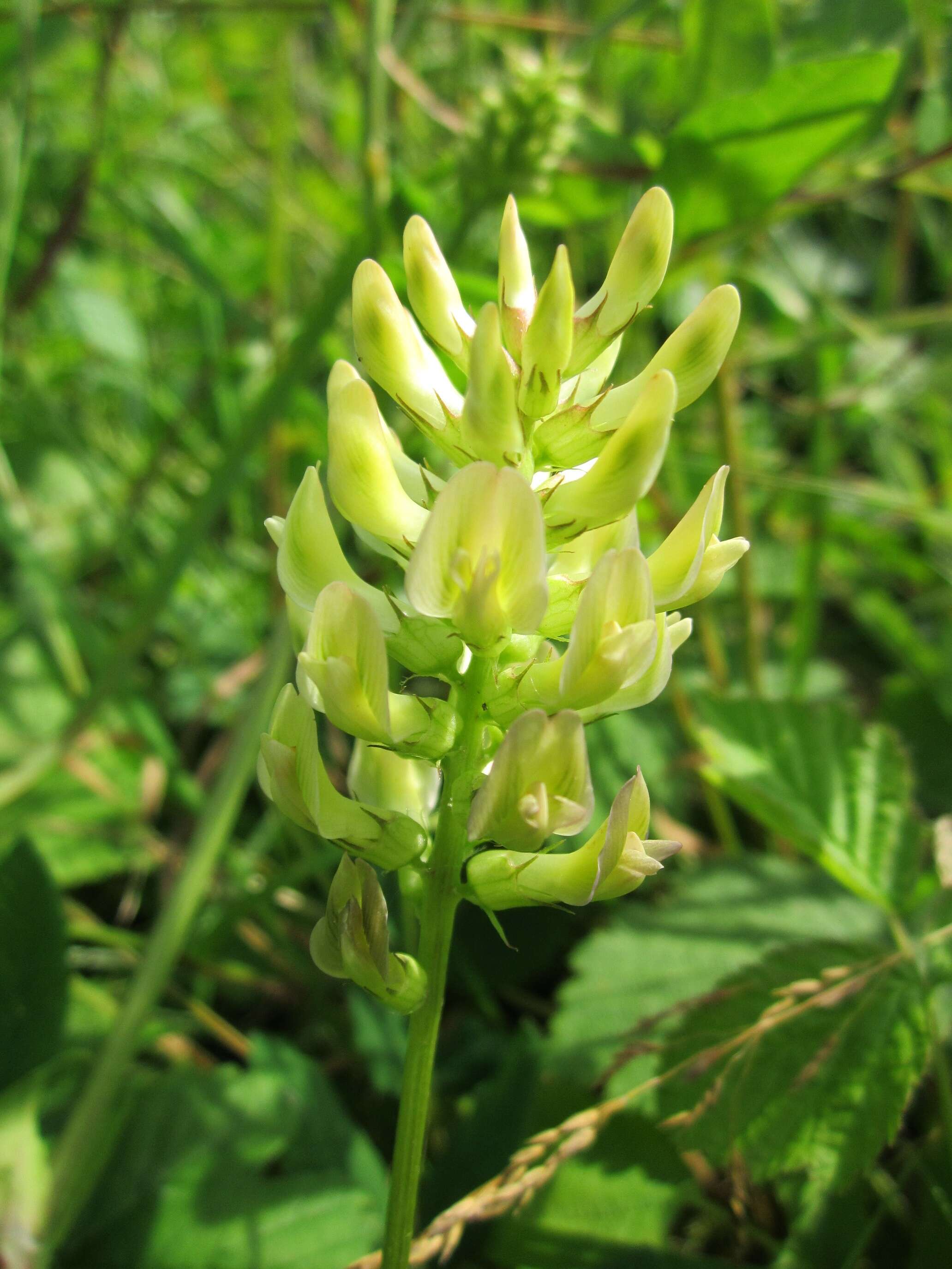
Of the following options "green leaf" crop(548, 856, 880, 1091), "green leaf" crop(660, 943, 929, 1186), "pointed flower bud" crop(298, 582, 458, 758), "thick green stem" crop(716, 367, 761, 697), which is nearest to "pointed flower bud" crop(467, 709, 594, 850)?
"pointed flower bud" crop(298, 582, 458, 758)

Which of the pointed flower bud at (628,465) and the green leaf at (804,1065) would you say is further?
the green leaf at (804,1065)

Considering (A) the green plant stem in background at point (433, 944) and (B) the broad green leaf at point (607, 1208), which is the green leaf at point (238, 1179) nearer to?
(B) the broad green leaf at point (607, 1208)

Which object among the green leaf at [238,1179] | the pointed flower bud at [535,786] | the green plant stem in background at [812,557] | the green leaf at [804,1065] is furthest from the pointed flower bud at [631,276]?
the green plant stem in background at [812,557]

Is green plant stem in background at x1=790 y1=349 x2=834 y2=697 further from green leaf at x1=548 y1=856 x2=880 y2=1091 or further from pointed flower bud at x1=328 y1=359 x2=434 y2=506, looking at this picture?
pointed flower bud at x1=328 y1=359 x2=434 y2=506

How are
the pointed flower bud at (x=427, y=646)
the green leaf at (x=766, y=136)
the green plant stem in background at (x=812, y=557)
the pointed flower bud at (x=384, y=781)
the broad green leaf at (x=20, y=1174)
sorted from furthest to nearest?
1. the green plant stem in background at (x=812, y=557)
2. the green leaf at (x=766, y=136)
3. the broad green leaf at (x=20, y=1174)
4. the pointed flower bud at (x=384, y=781)
5. the pointed flower bud at (x=427, y=646)

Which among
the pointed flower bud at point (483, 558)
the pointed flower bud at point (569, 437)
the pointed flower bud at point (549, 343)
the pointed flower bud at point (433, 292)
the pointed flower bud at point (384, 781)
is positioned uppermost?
the pointed flower bud at point (433, 292)

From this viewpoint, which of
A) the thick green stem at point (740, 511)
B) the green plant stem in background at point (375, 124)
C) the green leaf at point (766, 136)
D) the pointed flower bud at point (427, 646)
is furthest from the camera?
the thick green stem at point (740, 511)

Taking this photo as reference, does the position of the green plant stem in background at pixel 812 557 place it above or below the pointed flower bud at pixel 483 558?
above

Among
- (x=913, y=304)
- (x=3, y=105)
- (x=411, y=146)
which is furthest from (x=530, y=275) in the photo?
(x=913, y=304)
